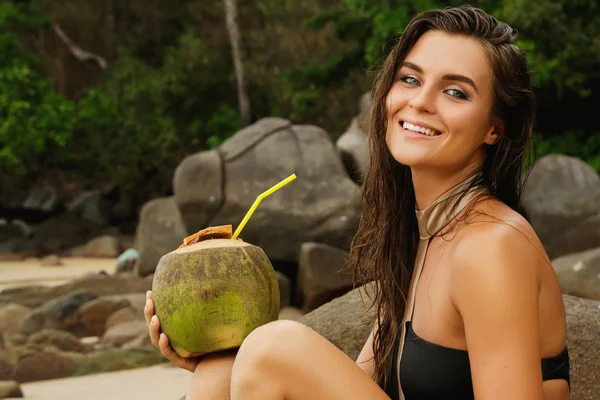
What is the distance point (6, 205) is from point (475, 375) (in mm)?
19157

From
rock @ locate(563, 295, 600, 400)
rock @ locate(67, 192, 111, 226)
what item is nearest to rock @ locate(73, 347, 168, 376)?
rock @ locate(563, 295, 600, 400)

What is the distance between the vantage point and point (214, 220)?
30.2 ft

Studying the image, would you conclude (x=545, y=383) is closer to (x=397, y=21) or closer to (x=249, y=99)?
(x=397, y=21)

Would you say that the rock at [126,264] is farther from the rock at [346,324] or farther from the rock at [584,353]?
the rock at [584,353]

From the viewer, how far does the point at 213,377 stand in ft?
7.04

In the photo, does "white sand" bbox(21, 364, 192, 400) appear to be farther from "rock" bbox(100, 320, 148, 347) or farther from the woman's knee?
the woman's knee

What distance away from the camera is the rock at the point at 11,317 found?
8.41 metres

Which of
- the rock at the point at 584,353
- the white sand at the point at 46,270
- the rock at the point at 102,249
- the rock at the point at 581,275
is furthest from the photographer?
the rock at the point at 102,249

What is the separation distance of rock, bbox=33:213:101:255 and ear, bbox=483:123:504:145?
1469 centimetres

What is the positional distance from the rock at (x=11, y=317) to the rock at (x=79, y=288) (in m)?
0.68

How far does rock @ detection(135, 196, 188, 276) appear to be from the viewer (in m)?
11.6

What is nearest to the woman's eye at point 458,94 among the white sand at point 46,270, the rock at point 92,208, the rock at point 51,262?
the white sand at point 46,270

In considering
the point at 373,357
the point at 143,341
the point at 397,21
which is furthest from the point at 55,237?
the point at 373,357

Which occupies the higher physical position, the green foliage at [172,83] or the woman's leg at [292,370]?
the woman's leg at [292,370]
